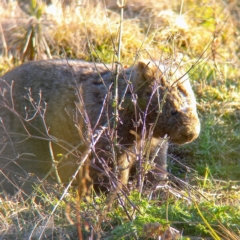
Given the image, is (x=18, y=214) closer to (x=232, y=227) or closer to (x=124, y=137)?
(x=124, y=137)

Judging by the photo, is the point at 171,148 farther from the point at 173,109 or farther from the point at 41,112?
the point at 41,112

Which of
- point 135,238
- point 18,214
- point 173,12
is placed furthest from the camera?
point 173,12

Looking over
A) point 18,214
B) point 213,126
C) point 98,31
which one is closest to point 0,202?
point 18,214

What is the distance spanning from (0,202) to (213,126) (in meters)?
3.04

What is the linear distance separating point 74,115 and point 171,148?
146 cm

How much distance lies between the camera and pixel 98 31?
8.58 metres

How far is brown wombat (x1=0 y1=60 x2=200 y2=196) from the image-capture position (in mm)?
5512

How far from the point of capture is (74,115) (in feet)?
19.3

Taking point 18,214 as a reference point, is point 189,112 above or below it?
above

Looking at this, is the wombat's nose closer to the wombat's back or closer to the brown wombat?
the brown wombat

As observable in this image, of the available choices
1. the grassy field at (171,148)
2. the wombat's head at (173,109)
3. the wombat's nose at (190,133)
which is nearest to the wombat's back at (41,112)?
the grassy field at (171,148)

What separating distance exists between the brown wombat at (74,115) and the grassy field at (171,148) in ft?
1.01

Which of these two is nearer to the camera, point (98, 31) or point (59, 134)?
point (59, 134)

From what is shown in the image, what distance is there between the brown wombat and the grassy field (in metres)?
0.31
